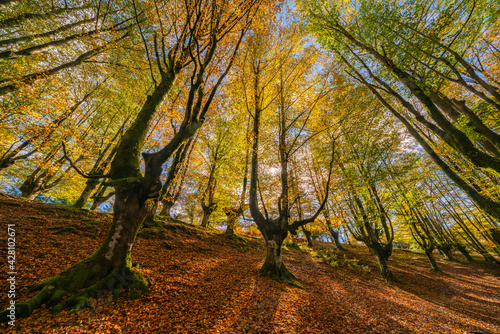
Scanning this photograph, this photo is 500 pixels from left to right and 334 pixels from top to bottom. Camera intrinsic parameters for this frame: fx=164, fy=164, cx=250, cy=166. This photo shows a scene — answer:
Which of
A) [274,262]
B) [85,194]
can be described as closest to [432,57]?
[274,262]

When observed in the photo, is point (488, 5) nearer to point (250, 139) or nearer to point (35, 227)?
point (250, 139)

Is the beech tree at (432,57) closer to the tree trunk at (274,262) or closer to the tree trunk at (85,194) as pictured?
the tree trunk at (274,262)

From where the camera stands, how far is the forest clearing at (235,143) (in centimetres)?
378

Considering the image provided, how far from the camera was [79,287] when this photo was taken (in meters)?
3.45

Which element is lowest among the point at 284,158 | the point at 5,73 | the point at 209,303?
the point at 209,303

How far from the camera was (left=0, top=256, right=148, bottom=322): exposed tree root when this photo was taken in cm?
295

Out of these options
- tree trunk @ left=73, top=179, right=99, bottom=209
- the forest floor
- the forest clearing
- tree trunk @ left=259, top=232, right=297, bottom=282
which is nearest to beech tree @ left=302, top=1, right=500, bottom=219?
the forest clearing

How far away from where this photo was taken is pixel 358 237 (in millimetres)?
12133

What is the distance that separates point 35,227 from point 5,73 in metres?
7.46

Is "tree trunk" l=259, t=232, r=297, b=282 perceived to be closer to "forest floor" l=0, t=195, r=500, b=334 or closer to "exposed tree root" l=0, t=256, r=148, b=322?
"forest floor" l=0, t=195, r=500, b=334

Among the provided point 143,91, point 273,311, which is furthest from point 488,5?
point 143,91

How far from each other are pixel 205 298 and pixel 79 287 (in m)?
2.73

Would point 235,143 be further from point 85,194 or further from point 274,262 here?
point 85,194

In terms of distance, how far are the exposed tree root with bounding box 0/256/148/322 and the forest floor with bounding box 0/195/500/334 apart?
153mm
